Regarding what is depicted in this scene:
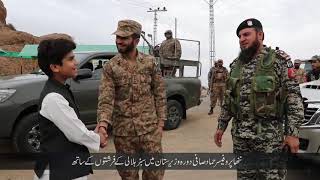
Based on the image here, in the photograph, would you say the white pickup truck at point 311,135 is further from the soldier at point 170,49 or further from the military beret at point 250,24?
the soldier at point 170,49

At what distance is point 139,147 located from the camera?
374 cm

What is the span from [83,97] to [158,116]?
3531mm

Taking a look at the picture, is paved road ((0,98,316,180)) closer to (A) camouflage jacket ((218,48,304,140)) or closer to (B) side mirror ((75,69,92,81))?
(B) side mirror ((75,69,92,81))

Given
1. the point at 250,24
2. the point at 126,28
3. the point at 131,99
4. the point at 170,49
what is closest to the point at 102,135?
the point at 131,99

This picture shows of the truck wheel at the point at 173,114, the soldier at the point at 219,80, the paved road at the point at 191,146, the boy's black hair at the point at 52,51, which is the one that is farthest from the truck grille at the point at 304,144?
the soldier at the point at 219,80

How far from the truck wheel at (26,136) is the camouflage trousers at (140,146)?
2610mm

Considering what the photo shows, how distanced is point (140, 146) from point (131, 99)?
0.40 m

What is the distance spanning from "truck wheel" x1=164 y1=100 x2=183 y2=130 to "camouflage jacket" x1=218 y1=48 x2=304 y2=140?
538 cm

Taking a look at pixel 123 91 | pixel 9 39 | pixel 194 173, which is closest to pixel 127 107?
pixel 123 91

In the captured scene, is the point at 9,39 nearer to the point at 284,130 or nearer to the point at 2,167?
the point at 2,167

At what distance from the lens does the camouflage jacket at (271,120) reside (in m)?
3.30

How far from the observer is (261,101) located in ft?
11.1

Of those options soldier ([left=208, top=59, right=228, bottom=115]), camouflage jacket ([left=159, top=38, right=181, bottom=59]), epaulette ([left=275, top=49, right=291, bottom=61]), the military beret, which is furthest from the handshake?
soldier ([left=208, top=59, right=228, bottom=115])

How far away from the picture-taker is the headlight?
6.03 m
